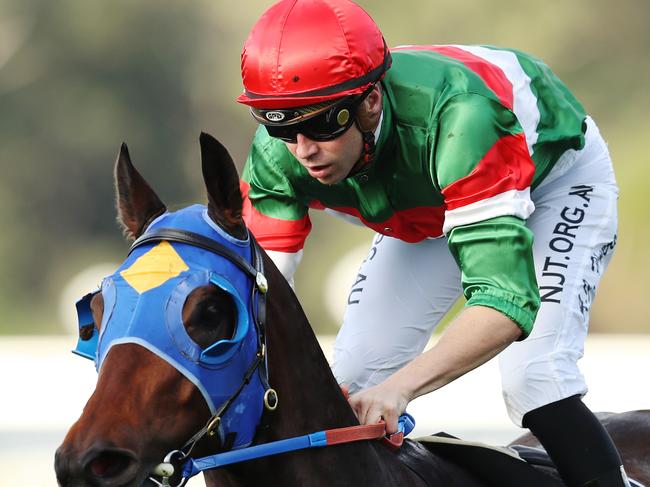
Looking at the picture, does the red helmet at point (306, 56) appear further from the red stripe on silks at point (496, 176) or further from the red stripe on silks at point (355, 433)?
the red stripe on silks at point (355, 433)

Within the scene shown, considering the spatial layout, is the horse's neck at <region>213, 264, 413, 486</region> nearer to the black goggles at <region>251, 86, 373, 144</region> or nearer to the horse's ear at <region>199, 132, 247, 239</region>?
the horse's ear at <region>199, 132, 247, 239</region>

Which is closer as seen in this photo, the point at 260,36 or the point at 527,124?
the point at 260,36

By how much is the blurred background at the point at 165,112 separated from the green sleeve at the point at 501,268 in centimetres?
1187

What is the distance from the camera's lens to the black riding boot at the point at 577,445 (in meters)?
2.93

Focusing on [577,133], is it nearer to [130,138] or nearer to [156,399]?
[156,399]

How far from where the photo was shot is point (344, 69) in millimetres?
2801

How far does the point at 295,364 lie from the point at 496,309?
46 cm

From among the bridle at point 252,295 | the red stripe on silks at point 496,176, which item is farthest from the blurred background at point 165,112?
the bridle at point 252,295

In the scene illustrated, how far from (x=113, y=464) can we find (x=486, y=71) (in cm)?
154

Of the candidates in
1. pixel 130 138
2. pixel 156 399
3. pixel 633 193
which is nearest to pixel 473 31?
pixel 633 193

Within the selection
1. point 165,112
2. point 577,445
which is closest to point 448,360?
point 577,445

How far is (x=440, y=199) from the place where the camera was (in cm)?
322

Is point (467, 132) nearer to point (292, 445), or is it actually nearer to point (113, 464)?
point (292, 445)

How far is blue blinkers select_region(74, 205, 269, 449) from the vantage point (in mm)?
2311
